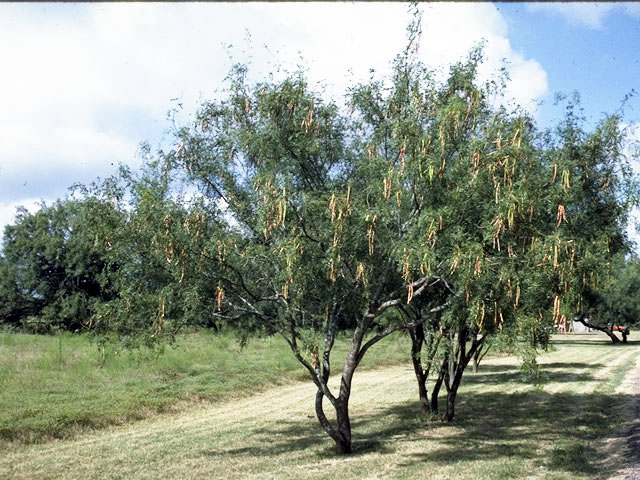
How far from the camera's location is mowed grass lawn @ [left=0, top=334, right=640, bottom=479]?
10750 millimetres

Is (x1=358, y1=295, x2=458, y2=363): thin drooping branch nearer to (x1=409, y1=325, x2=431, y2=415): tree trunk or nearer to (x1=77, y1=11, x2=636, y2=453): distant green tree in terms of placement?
(x1=77, y1=11, x2=636, y2=453): distant green tree

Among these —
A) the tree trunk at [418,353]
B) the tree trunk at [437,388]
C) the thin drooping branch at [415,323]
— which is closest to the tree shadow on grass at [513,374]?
the tree trunk at [437,388]

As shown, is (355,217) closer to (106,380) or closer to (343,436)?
(343,436)

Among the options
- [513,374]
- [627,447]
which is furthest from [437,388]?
[513,374]

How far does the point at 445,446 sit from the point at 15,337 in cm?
1703

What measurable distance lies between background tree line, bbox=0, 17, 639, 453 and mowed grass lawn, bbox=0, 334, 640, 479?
5.05 feet

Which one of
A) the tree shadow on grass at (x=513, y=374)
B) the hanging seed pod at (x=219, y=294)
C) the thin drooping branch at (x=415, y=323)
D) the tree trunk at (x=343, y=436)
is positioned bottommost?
the tree shadow on grass at (x=513, y=374)

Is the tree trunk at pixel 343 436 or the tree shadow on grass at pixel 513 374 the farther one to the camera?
the tree shadow on grass at pixel 513 374

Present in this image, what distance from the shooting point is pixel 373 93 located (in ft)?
37.5

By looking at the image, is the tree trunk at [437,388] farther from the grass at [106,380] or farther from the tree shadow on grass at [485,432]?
the grass at [106,380]

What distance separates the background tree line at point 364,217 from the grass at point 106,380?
6.45ft

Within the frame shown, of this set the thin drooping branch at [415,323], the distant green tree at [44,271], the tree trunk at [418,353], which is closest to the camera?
the thin drooping branch at [415,323]

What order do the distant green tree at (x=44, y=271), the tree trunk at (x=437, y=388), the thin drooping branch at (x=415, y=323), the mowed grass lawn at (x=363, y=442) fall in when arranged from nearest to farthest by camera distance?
the thin drooping branch at (x=415, y=323) < the mowed grass lawn at (x=363, y=442) < the tree trunk at (x=437, y=388) < the distant green tree at (x=44, y=271)

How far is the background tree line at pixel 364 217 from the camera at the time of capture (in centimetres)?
934
